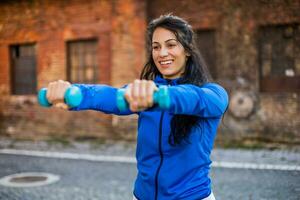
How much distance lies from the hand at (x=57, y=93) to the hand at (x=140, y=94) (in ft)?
0.75

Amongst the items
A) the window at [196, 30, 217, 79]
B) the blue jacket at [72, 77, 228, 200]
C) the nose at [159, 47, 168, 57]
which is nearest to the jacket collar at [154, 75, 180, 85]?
the blue jacket at [72, 77, 228, 200]

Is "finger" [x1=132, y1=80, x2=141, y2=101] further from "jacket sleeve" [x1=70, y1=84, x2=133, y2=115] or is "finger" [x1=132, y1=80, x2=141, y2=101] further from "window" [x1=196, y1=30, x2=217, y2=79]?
"window" [x1=196, y1=30, x2=217, y2=79]

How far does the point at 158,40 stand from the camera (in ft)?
5.85

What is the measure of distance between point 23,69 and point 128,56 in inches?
175

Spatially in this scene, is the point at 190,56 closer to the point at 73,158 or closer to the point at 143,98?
the point at 143,98

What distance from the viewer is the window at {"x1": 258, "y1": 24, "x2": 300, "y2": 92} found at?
31.5 feet

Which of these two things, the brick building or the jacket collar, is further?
the brick building

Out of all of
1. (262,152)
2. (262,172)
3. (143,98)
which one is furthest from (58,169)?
(143,98)

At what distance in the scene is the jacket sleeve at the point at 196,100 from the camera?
3.91 feet

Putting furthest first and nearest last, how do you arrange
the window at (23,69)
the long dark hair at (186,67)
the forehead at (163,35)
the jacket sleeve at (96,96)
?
the window at (23,69), the forehead at (163,35), the long dark hair at (186,67), the jacket sleeve at (96,96)

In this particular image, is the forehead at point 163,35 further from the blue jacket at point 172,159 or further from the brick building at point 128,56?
the brick building at point 128,56

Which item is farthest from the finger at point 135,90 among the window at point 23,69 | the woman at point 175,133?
the window at point 23,69

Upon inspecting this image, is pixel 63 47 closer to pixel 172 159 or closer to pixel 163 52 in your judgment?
pixel 163 52

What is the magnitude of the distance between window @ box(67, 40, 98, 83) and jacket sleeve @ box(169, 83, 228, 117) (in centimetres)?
1049
